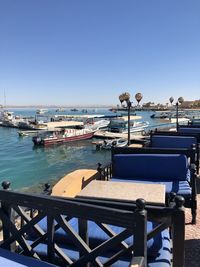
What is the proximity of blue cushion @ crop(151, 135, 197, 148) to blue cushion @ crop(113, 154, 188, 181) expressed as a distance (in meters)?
3.20

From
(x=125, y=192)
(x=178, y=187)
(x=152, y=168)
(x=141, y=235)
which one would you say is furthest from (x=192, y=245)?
(x=141, y=235)

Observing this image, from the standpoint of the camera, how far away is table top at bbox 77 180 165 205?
3.93m

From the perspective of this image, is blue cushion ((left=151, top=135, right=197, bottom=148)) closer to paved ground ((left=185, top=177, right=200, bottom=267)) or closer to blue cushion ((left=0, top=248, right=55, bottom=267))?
paved ground ((left=185, top=177, right=200, bottom=267))

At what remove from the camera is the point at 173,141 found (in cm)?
988

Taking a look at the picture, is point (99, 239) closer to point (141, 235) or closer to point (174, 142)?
point (141, 235)

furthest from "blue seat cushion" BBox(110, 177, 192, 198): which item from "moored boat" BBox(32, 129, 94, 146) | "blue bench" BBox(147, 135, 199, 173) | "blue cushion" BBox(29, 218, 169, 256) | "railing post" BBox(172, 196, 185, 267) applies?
"moored boat" BBox(32, 129, 94, 146)

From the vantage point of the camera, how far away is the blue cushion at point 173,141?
9738mm

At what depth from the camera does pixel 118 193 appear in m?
4.18

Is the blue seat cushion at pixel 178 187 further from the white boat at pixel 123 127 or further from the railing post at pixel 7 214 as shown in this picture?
the white boat at pixel 123 127

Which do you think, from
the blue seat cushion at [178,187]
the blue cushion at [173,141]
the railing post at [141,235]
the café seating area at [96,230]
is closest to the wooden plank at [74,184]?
the blue seat cushion at [178,187]

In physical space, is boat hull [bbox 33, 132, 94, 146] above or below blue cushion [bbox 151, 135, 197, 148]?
below

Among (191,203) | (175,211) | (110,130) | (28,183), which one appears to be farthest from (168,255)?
(110,130)

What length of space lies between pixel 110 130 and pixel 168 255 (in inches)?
1545

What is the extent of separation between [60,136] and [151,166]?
30.6 meters
